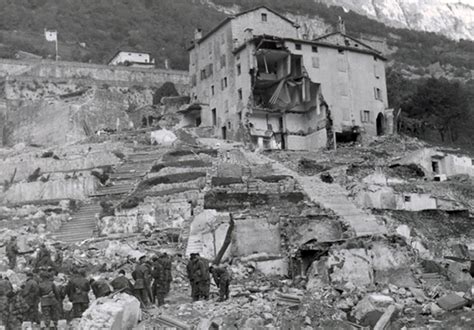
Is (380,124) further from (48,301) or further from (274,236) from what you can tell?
(48,301)

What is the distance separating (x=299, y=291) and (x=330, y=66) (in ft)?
115

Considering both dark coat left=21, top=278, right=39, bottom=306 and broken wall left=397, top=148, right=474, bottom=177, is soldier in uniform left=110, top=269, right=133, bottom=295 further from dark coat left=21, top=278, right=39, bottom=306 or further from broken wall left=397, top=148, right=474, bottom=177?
broken wall left=397, top=148, right=474, bottom=177

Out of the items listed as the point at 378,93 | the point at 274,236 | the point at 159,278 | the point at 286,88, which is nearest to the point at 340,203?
the point at 274,236

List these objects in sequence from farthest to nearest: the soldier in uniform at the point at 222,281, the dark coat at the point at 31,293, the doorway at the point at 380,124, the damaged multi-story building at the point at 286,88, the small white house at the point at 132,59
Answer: the small white house at the point at 132,59 < the doorway at the point at 380,124 < the damaged multi-story building at the point at 286,88 < the soldier in uniform at the point at 222,281 < the dark coat at the point at 31,293

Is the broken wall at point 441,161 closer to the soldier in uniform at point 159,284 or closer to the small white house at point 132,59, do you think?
the soldier in uniform at point 159,284

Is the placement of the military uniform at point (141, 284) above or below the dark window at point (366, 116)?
below

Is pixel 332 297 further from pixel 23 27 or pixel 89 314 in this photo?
pixel 23 27

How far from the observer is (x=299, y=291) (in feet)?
78.0

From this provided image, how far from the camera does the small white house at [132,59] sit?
280 ft

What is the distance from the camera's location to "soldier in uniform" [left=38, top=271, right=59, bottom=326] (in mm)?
20844

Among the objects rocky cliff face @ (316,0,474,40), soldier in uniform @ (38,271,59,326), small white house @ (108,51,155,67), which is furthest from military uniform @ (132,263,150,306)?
rocky cliff face @ (316,0,474,40)

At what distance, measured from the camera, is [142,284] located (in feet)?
73.9

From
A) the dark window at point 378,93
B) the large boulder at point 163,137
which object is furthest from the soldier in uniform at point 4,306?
the dark window at point 378,93

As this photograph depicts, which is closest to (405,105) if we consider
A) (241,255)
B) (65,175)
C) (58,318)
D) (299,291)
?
(65,175)
